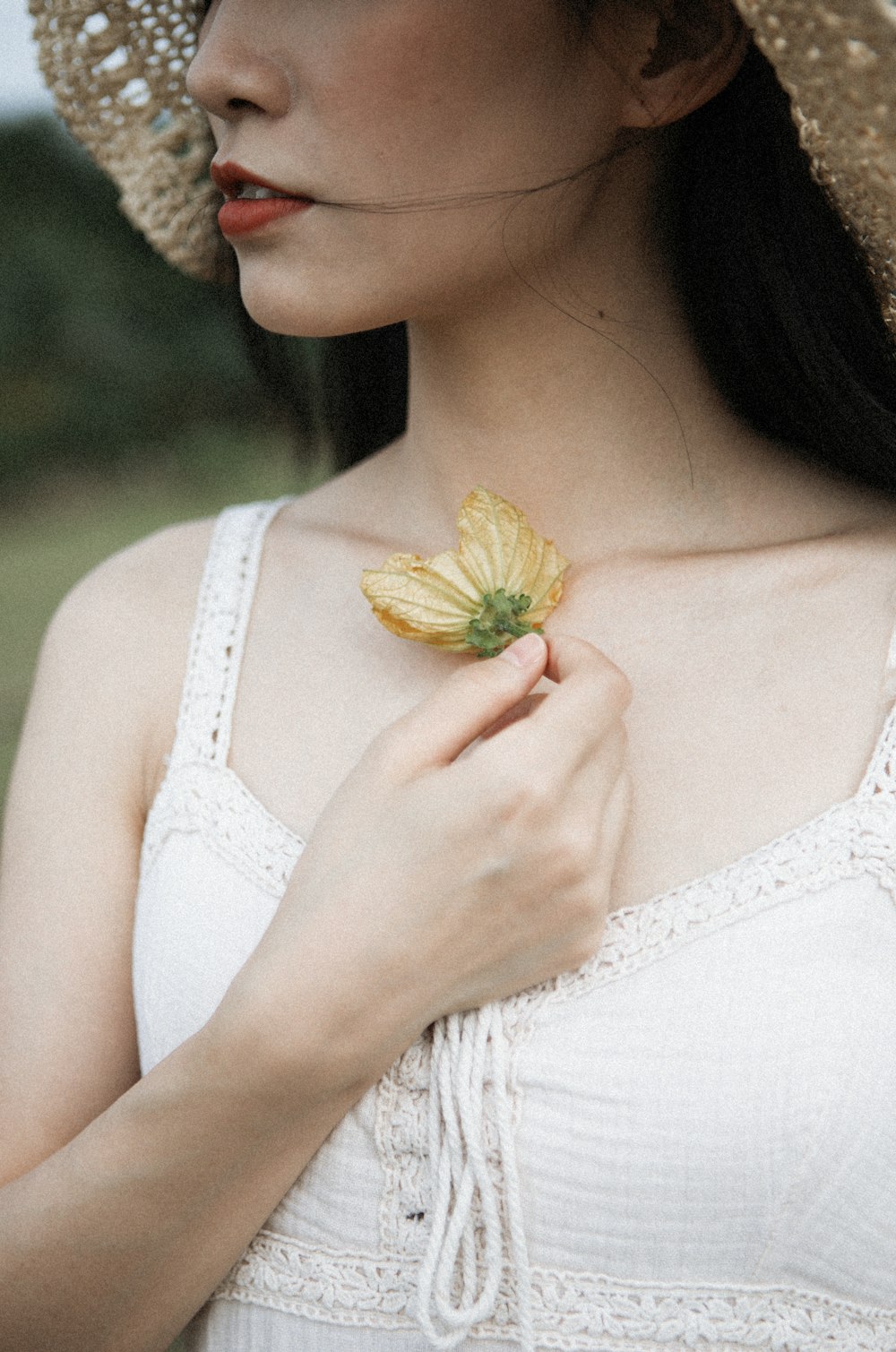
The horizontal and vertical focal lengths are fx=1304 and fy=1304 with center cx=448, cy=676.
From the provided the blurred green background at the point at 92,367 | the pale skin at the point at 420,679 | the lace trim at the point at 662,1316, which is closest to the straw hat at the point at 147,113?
the pale skin at the point at 420,679

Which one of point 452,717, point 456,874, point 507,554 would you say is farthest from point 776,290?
point 456,874

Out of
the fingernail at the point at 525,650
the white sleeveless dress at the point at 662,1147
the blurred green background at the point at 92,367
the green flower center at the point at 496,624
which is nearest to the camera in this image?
the white sleeveless dress at the point at 662,1147

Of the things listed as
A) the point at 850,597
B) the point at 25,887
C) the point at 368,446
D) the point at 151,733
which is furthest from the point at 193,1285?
the point at 368,446

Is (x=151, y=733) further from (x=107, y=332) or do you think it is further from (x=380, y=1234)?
(x=107, y=332)

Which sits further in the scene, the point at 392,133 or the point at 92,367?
the point at 92,367

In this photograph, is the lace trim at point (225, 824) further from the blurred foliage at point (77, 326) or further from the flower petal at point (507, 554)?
the blurred foliage at point (77, 326)

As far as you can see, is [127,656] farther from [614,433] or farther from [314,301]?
[614,433]
